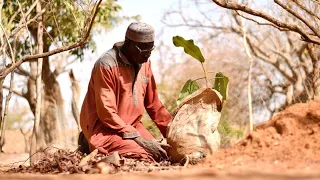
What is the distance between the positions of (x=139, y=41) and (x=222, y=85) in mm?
980

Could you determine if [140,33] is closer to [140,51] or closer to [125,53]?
[140,51]

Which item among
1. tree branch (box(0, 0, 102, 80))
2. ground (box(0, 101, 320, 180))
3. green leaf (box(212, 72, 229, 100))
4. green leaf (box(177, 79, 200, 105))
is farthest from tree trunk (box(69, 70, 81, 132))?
ground (box(0, 101, 320, 180))

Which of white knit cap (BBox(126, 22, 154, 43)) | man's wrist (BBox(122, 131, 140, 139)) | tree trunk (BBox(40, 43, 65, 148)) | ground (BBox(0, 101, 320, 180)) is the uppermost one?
white knit cap (BBox(126, 22, 154, 43))

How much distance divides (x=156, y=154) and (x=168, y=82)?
17.7 metres

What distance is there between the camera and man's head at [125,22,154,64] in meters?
6.25

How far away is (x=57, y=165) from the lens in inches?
220

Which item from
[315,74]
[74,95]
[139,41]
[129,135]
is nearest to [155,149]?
[129,135]

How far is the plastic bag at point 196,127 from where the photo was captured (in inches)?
231

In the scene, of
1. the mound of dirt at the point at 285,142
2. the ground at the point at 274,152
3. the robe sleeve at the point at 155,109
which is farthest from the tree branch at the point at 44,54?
the mound of dirt at the point at 285,142

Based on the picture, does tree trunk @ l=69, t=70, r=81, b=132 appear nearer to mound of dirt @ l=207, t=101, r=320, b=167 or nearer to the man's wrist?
the man's wrist

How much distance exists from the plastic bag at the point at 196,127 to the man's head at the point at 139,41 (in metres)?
0.67

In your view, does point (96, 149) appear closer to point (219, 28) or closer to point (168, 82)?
point (219, 28)

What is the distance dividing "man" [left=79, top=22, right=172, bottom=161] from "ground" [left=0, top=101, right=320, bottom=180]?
1501 millimetres

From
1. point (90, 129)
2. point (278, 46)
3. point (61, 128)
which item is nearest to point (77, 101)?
point (61, 128)
